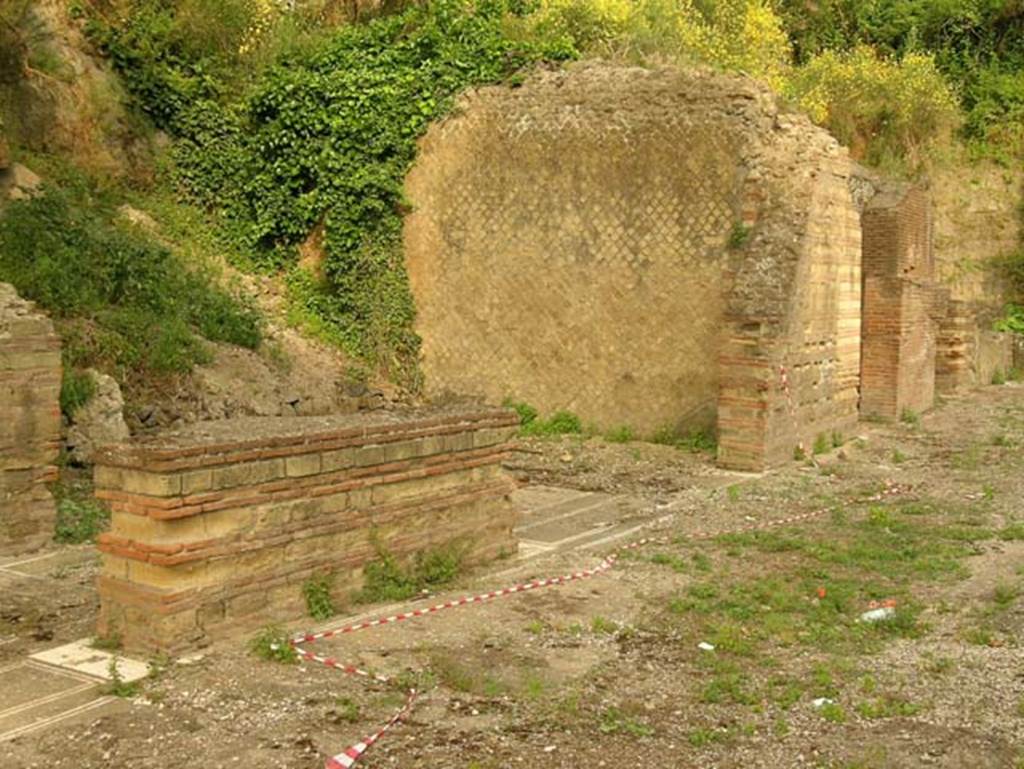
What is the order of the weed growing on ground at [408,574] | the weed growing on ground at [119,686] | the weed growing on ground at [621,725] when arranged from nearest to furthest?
the weed growing on ground at [621,725], the weed growing on ground at [119,686], the weed growing on ground at [408,574]

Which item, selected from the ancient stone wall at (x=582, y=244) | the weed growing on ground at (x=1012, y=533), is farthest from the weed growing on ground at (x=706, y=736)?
the ancient stone wall at (x=582, y=244)

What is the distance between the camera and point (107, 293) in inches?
469

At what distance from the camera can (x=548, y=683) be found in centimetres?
547

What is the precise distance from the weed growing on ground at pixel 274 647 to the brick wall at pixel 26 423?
10.9 ft

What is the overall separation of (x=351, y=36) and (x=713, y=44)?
37.3ft

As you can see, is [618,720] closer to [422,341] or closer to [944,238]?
[422,341]

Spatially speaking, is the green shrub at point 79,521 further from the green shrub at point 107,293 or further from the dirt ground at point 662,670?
the green shrub at point 107,293

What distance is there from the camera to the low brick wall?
5.66 m

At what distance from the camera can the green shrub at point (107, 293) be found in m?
10.9

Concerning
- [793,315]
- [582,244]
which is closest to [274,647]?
[793,315]

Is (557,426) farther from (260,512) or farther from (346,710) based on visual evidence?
(346,710)

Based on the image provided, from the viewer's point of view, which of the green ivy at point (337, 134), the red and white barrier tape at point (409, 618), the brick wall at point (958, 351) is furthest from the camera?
the brick wall at point (958, 351)

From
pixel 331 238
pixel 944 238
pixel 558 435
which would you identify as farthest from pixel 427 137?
pixel 944 238

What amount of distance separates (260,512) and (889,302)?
471 inches
